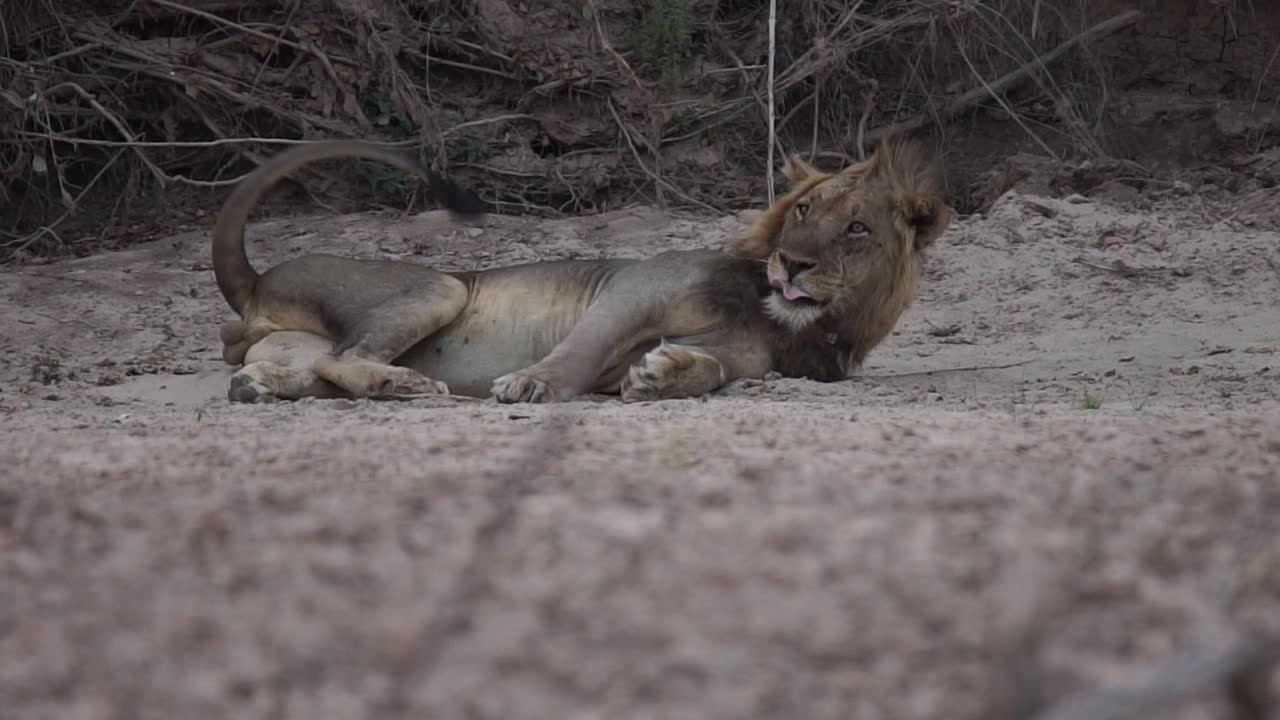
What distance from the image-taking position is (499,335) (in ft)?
21.5

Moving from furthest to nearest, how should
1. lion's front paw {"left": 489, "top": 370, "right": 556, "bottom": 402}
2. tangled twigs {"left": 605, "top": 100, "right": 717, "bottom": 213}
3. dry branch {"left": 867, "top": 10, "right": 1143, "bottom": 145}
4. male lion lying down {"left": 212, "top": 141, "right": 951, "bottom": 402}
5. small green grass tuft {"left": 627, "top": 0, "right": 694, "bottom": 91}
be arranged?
dry branch {"left": 867, "top": 10, "right": 1143, "bottom": 145} → small green grass tuft {"left": 627, "top": 0, "right": 694, "bottom": 91} → tangled twigs {"left": 605, "top": 100, "right": 717, "bottom": 213} → male lion lying down {"left": 212, "top": 141, "right": 951, "bottom": 402} → lion's front paw {"left": 489, "top": 370, "right": 556, "bottom": 402}

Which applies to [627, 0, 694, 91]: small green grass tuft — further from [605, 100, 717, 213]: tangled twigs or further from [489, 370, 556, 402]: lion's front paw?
[489, 370, 556, 402]: lion's front paw

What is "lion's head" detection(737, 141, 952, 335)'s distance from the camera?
20.1ft

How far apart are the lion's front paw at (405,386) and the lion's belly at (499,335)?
1.55 feet

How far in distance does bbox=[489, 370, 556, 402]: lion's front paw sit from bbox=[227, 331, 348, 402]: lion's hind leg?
2.37 ft

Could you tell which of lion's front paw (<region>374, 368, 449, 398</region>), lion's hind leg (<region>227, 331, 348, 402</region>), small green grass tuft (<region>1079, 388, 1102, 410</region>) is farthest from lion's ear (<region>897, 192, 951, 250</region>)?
lion's hind leg (<region>227, 331, 348, 402</region>)

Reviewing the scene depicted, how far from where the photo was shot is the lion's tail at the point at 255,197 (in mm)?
6211

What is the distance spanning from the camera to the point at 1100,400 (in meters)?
5.59

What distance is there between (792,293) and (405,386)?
1471 millimetres

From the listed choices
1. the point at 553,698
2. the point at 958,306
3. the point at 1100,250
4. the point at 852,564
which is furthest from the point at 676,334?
the point at 553,698

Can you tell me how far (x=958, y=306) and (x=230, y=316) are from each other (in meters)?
3.63

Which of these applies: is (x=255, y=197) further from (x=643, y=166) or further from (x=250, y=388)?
(x=643, y=166)

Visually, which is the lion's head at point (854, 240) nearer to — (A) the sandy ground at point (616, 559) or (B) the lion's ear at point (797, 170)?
(B) the lion's ear at point (797, 170)

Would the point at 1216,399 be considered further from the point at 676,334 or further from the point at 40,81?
the point at 40,81
